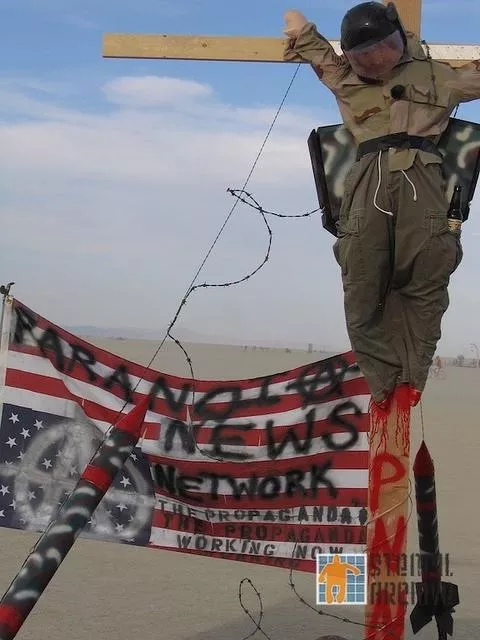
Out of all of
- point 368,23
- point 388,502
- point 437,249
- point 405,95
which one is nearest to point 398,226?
point 437,249

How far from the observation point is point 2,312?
4.92m

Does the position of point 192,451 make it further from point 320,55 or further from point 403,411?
point 320,55

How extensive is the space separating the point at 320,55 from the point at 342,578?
90.7 inches

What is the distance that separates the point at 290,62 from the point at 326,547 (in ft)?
7.64

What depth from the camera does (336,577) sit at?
14.5 feet

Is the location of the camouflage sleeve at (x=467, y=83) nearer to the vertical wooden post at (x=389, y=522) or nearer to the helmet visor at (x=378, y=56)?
the helmet visor at (x=378, y=56)

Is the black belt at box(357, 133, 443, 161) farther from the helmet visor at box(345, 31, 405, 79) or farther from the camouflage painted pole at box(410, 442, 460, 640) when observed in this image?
the camouflage painted pole at box(410, 442, 460, 640)

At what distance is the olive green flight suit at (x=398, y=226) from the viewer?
4008 millimetres

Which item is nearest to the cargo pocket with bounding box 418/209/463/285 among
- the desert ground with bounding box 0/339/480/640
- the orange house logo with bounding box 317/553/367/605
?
the orange house logo with bounding box 317/553/367/605

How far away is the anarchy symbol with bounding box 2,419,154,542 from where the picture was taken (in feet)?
15.8

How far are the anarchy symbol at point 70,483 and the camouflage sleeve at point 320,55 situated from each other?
2.04 metres

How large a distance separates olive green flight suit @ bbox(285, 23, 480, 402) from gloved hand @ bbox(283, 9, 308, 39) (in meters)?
0.22

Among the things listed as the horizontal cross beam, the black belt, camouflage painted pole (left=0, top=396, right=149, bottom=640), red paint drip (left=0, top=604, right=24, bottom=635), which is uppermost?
the horizontal cross beam

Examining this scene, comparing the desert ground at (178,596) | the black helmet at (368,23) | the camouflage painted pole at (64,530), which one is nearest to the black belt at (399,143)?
the black helmet at (368,23)
